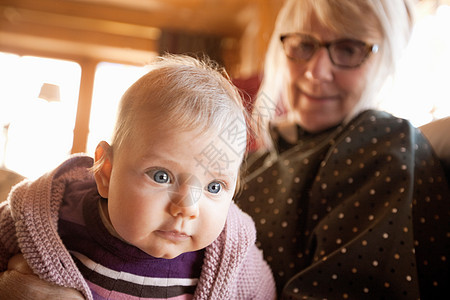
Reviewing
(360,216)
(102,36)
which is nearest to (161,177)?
(360,216)

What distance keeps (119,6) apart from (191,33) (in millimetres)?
1086

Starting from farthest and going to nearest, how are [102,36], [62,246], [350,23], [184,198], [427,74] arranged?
[102,36] → [427,74] → [350,23] → [62,246] → [184,198]

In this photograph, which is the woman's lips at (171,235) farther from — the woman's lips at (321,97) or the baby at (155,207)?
the woman's lips at (321,97)

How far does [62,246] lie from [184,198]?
0.83 ft

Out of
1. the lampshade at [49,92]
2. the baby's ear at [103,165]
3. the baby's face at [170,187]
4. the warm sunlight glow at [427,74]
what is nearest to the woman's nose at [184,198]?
the baby's face at [170,187]

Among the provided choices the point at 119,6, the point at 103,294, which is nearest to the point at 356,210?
the point at 103,294

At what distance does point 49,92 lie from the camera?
1096 millimetres

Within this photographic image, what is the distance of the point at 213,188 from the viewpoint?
0.56m

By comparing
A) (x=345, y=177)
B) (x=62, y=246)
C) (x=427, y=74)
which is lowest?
(x=62, y=246)

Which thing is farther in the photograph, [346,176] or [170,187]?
[346,176]

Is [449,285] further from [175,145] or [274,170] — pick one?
[175,145]

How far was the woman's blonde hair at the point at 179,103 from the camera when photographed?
558 mm

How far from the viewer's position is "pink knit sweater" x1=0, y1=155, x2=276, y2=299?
0.64 meters

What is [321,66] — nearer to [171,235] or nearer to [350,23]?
[350,23]
